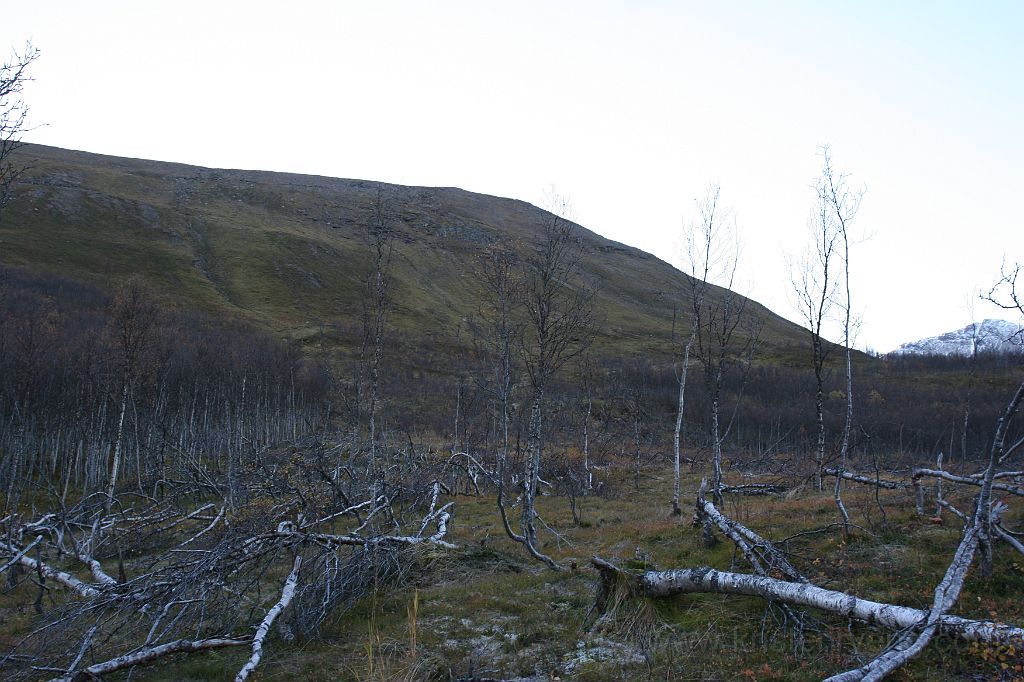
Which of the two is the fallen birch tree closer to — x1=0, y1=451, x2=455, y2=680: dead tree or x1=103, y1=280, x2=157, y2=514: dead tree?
x1=0, y1=451, x2=455, y2=680: dead tree

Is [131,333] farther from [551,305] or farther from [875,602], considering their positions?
[875,602]

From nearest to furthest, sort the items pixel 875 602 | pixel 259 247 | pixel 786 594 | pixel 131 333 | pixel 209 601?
1. pixel 875 602
2. pixel 786 594
3. pixel 209 601
4. pixel 131 333
5. pixel 259 247

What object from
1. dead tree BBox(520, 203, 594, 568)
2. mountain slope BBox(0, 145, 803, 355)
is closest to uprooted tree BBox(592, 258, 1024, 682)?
dead tree BBox(520, 203, 594, 568)

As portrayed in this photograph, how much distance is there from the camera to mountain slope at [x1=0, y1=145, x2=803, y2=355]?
97.4 m

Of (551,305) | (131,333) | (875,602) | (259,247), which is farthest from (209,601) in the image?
(259,247)

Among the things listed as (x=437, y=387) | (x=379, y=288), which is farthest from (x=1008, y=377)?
(x=379, y=288)

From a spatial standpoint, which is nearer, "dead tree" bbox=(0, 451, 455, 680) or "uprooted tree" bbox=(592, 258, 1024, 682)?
"uprooted tree" bbox=(592, 258, 1024, 682)

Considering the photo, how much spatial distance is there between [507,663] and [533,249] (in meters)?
10.7

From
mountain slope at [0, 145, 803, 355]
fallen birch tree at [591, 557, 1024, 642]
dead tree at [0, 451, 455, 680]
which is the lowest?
dead tree at [0, 451, 455, 680]

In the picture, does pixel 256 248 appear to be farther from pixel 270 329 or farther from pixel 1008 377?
pixel 1008 377

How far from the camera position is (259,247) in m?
120

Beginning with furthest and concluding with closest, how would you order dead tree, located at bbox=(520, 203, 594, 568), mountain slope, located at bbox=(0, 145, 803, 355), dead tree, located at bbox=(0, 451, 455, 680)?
1. mountain slope, located at bbox=(0, 145, 803, 355)
2. dead tree, located at bbox=(520, 203, 594, 568)
3. dead tree, located at bbox=(0, 451, 455, 680)

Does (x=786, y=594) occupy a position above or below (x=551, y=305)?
below

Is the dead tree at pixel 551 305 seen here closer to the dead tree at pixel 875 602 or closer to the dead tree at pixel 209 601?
the dead tree at pixel 209 601
